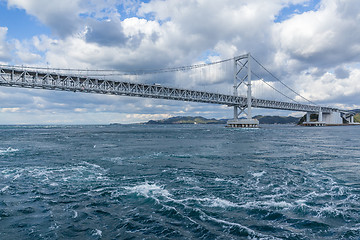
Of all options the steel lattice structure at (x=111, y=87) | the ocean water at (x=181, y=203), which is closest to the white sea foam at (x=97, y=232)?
the ocean water at (x=181, y=203)

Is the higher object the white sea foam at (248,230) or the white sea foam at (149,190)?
the white sea foam at (248,230)

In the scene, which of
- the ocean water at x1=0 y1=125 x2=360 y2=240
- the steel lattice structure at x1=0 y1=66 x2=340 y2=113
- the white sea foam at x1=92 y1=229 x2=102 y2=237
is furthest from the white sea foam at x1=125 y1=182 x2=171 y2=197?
the steel lattice structure at x1=0 y1=66 x2=340 y2=113

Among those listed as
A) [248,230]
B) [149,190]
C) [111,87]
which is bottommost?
[149,190]

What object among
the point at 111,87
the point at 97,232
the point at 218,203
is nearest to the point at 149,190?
the point at 218,203

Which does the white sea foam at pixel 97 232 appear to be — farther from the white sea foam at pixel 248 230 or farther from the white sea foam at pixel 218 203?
the white sea foam at pixel 218 203

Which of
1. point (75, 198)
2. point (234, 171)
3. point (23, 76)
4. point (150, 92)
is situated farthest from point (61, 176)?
point (150, 92)

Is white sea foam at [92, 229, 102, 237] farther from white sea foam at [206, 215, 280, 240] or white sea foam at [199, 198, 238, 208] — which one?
white sea foam at [199, 198, 238, 208]

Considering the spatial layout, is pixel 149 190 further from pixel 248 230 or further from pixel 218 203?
pixel 248 230

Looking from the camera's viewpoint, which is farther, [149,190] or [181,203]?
[149,190]
